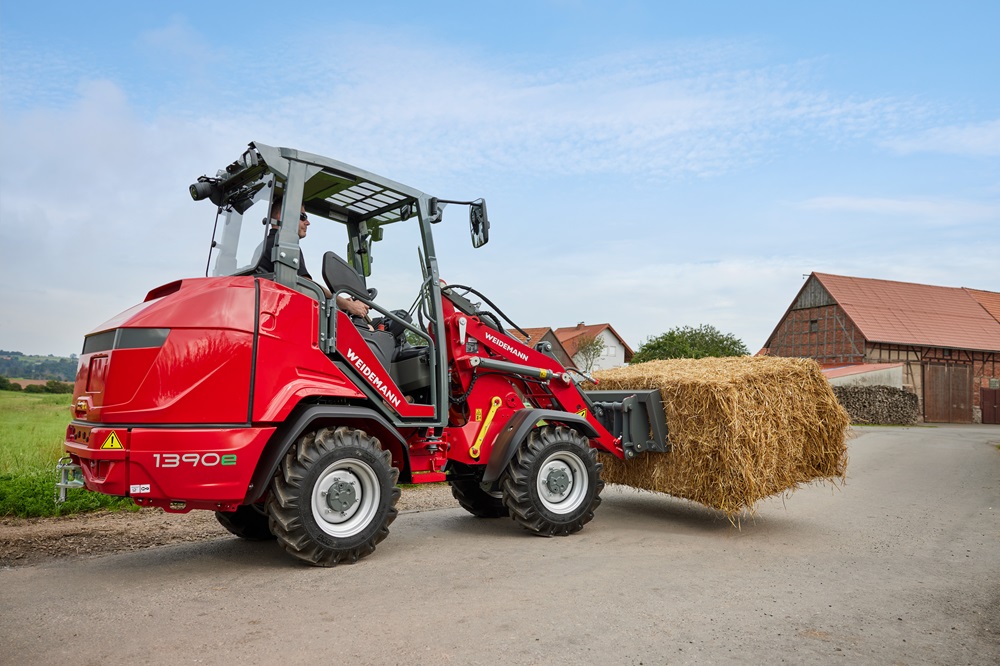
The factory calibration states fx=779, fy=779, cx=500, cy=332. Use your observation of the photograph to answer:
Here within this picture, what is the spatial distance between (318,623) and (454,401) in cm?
283

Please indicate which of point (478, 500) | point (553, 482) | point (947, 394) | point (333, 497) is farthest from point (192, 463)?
point (947, 394)

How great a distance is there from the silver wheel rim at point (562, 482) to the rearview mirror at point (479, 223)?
2.00 meters

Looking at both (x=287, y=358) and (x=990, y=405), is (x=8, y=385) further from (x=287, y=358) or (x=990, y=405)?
(x=990, y=405)

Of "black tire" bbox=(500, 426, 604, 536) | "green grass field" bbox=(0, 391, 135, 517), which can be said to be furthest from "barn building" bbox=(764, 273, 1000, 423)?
"green grass field" bbox=(0, 391, 135, 517)

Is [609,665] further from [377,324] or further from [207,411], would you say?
[377,324]

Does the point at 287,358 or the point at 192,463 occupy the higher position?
the point at 287,358

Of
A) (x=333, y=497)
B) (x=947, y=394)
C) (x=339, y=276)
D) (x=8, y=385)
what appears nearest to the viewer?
(x=333, y=497)

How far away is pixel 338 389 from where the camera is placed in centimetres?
571

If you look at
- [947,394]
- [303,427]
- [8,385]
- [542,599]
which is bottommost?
[542,599]

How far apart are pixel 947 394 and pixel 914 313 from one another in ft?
16.9

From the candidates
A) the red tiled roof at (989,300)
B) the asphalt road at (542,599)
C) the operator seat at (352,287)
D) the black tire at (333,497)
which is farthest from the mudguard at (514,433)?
the red tiled roof at (989,300)

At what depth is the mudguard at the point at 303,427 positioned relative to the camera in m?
5.39

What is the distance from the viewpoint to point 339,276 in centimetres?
624

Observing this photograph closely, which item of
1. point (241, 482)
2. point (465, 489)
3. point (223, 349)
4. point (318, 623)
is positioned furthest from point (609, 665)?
point (465, 489)
